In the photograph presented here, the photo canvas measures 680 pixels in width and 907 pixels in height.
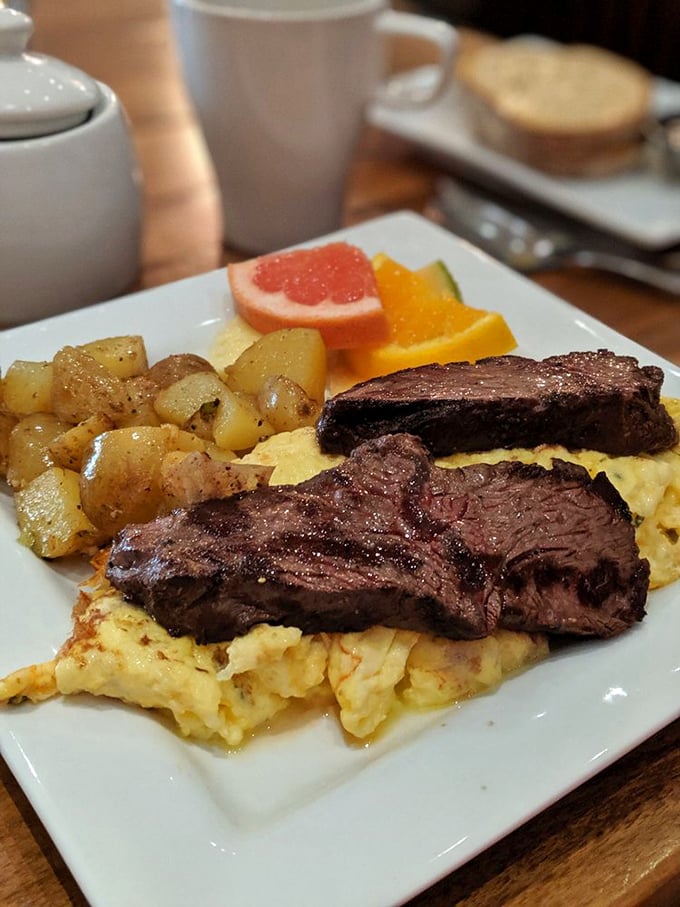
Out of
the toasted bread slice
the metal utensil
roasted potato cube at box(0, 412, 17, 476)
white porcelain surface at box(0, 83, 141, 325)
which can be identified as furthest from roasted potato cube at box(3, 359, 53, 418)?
the toasted bread slice

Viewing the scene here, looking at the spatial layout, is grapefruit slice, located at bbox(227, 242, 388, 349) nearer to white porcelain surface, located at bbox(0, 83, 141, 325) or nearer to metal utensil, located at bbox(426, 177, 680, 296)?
white porcelain surface, located at bbox(0, 83, 141, 325)

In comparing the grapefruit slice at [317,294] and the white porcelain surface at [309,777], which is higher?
the grapefruit slice at [317,294]

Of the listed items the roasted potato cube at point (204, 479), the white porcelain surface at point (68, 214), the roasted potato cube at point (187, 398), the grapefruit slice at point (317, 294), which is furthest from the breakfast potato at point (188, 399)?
the white porcelain surface at point (68, 214)

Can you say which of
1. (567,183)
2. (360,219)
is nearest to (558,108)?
(567,183)

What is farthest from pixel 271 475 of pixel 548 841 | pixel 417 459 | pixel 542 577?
pixel 548 841

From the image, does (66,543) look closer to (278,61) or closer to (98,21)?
(278,61)

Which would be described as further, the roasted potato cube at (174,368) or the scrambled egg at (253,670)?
the roasted potato cube at (174,368)

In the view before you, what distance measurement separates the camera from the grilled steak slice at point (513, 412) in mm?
1688

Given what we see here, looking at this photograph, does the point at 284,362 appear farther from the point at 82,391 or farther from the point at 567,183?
the point at 567,183

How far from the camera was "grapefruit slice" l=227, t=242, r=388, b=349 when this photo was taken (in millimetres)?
2098

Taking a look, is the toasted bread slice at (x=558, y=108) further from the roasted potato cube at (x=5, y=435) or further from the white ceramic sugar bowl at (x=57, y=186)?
the roasted potato cube at (x=5, y=435)

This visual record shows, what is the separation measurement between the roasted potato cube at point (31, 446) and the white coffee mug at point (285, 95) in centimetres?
128

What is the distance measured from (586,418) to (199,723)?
899 mm

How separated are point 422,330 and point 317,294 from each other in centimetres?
26
